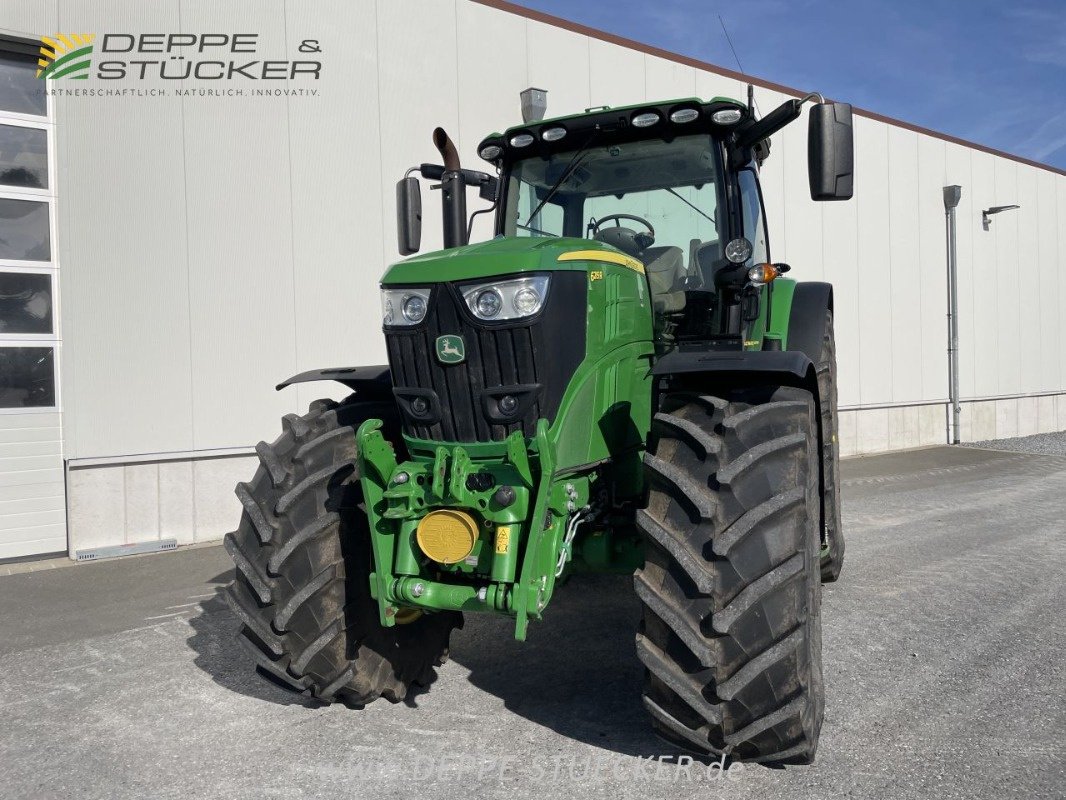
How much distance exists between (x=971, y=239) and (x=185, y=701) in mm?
15154

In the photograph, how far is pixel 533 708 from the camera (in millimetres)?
3412

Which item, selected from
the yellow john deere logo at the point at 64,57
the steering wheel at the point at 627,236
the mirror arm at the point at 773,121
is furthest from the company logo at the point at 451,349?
the yellow john deere logo at the point at 64,57

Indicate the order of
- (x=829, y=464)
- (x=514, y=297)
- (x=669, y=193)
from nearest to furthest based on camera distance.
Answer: (x=514, y=297), (x=669, y=193), (x=829, y=464)

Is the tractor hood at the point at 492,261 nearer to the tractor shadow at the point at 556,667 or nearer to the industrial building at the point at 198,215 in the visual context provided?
the tractor shadow at the point at 556,667

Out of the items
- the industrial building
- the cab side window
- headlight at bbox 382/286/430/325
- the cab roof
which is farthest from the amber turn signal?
the industrial building

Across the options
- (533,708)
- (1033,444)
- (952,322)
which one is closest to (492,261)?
(533,708)

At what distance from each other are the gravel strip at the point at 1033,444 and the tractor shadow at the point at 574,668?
11.0 meters

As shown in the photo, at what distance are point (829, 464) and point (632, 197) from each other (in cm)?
187

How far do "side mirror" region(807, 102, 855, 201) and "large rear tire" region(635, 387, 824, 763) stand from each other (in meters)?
1.30

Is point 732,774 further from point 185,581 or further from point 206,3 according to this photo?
point 206,3

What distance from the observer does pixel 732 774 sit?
9.27 ft

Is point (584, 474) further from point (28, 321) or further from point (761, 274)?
point (28, 321)

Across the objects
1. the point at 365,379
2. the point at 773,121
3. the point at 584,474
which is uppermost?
the point at 773,121

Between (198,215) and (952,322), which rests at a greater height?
(198,215)
